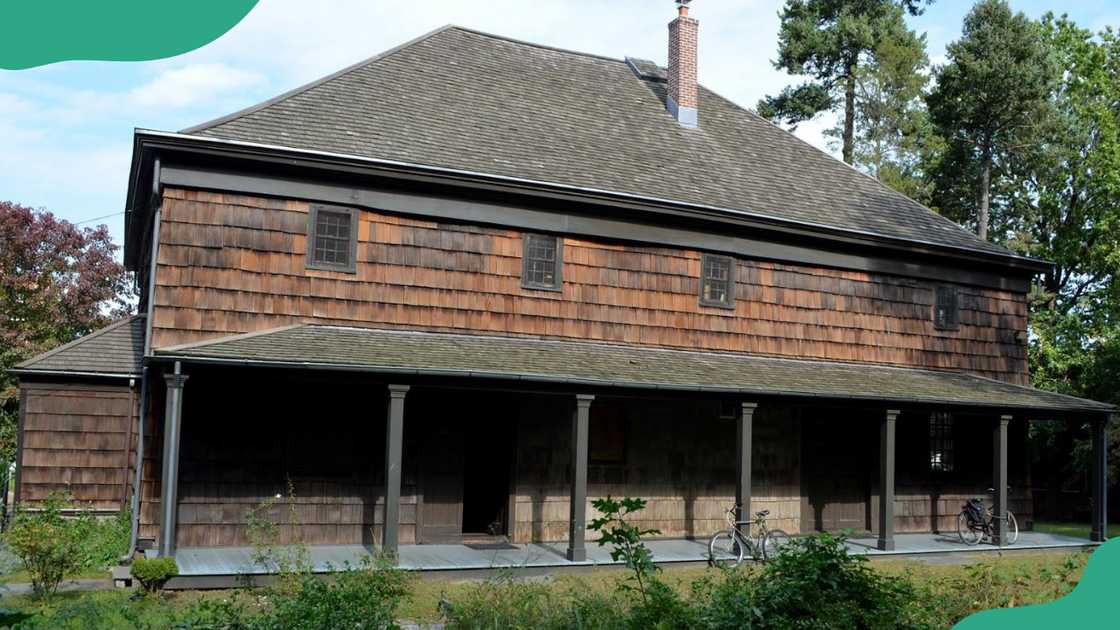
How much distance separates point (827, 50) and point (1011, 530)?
25171 millimetres

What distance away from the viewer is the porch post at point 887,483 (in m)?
17.2

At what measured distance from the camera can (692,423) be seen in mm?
18156

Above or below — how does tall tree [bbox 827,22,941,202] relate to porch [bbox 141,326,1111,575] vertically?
above

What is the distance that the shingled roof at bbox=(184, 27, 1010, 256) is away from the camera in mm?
16359

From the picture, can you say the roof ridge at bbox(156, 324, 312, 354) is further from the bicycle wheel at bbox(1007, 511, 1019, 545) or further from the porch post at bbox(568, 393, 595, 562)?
the bicycle wheel at bbox(1007, 511, 1019, 545)

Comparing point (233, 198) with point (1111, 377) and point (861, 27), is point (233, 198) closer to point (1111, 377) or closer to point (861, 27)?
point (1111, 377)

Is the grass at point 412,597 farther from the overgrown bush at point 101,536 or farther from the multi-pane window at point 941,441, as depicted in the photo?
the multi-pane window at point 941,441

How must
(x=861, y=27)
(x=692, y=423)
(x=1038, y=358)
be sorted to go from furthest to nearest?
(x=861, y=27)
(x=1038, y=358)
(x=692, y=423)

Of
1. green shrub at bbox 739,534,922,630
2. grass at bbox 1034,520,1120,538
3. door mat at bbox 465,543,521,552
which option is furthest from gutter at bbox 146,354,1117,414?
green shrub at bbox 739,534,922,630

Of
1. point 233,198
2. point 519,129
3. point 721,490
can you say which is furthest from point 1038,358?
point 233,198

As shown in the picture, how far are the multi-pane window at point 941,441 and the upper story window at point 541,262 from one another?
872 cm

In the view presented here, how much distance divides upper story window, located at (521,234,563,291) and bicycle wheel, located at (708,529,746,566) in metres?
4.80

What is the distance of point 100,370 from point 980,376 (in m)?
17.3

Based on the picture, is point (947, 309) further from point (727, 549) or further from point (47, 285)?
point (47, 285)
